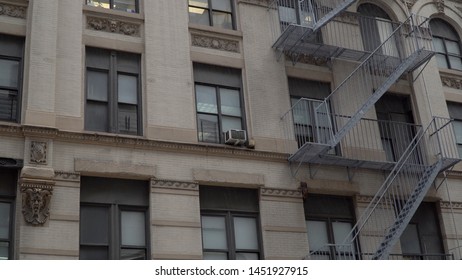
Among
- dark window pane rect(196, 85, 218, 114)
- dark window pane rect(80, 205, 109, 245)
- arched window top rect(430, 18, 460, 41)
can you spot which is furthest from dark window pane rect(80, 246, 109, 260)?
arched window top rect(430, 18, 460, 41)

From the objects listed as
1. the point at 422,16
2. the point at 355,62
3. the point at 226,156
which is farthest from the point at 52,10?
the point at 422,16

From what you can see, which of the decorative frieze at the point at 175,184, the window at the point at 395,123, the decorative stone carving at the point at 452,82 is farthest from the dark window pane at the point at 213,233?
the decorative stone carving at the point at 452,82

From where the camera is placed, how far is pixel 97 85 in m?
17.1

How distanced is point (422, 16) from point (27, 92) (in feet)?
43.8

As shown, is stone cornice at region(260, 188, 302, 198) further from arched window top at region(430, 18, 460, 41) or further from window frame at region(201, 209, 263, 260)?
arched window top at region(430, 18, 460, 41)

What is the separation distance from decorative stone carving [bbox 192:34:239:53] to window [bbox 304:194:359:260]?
4794 mm

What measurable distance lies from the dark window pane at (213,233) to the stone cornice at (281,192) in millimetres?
1350

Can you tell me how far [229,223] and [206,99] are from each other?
3.57 m

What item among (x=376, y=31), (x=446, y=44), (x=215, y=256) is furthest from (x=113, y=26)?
(x=446, y=44)

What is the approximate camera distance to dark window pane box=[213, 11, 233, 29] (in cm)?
1945

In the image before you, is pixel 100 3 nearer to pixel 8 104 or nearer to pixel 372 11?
pixel 8 104

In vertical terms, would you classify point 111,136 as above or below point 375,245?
above
